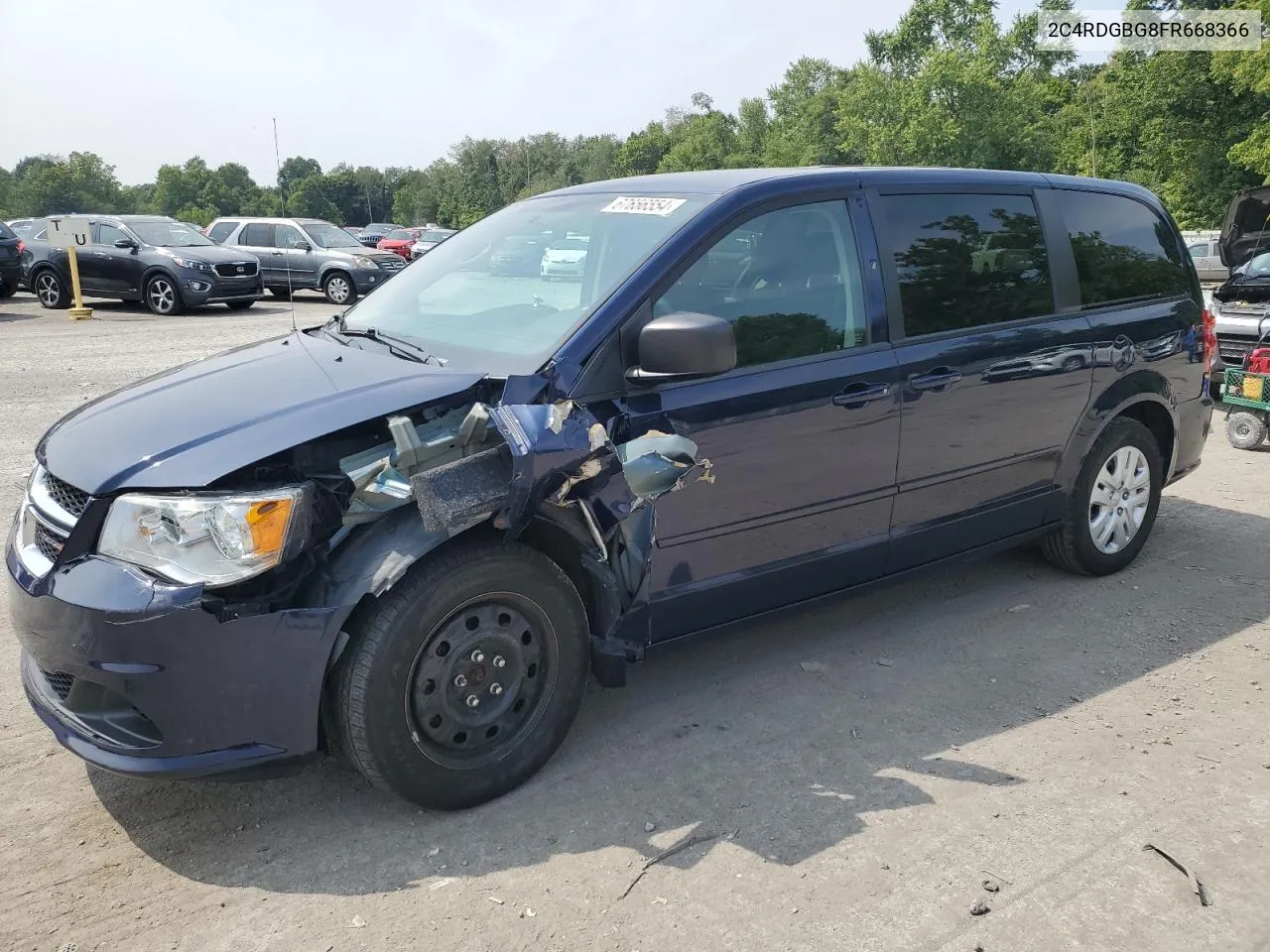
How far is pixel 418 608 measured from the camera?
2.78 meters

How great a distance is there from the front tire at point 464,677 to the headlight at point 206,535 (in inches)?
13.4

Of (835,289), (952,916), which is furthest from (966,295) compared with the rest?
(952,916)

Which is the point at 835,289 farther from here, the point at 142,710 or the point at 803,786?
the point at 142,710

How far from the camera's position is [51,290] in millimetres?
18859

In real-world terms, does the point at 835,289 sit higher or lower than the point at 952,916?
higher

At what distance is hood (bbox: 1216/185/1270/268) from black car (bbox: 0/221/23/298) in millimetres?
20233

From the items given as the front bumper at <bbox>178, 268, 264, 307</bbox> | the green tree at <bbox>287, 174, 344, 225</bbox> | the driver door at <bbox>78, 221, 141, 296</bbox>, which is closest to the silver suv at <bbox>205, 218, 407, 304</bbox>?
the green tree at <bbox>287, 174, 344, 225</bbox>

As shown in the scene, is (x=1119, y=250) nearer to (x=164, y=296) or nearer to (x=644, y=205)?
(x=644, y=205)

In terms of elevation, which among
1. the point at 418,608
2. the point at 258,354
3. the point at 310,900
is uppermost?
the point at 258,354

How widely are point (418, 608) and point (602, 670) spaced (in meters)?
0.73

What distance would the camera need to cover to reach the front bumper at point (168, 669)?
2559 mm

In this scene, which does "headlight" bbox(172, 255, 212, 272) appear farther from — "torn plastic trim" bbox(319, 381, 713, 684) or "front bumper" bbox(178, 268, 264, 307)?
"torn plastic trim" bbox(319, 381, 713, 684)

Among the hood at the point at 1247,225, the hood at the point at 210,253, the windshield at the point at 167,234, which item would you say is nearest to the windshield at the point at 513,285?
the hood at the point at 1247,225

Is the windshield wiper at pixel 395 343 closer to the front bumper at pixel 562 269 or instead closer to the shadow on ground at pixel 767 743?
the front bumper at pixel 562 269
